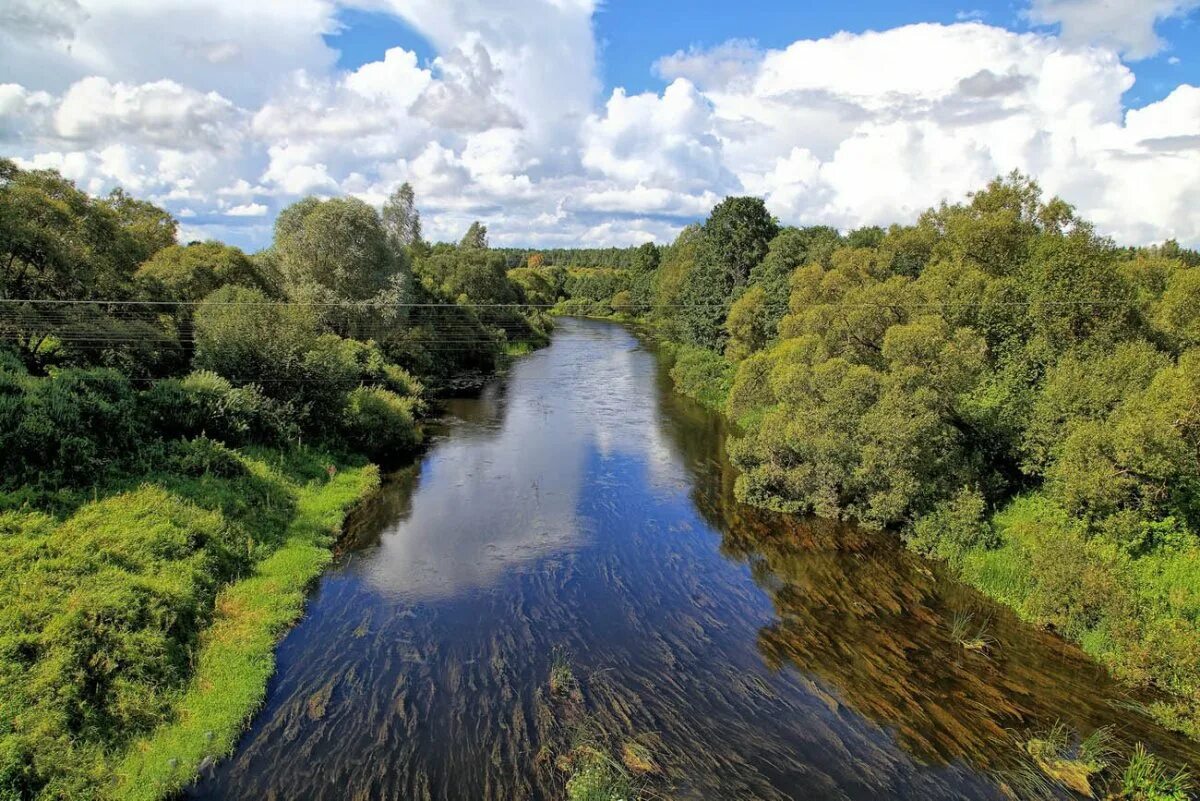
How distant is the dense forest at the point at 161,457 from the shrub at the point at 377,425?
128mm

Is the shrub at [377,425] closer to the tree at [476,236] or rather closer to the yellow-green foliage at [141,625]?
the yellow-green foliage at [141,625]

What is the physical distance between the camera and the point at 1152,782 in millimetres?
14688

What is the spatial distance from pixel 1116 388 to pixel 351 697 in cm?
2719

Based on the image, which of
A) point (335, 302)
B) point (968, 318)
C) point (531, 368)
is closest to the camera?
point (968, 318)

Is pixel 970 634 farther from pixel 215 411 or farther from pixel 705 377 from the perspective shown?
pixel 705 377

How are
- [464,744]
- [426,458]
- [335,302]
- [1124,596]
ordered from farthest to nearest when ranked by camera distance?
[335,302]
[426,458]
[1124,596]
[464,744]

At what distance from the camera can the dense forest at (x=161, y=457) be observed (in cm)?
1522

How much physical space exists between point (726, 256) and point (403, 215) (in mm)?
36520

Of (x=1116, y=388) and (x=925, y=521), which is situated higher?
(x=1116, y=388)

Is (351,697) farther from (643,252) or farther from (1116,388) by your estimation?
(643,252)

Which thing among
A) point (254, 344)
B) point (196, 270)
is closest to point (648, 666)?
point (254, 344)

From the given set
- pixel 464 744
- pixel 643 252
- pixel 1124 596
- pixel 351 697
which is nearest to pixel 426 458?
pixel 351 697

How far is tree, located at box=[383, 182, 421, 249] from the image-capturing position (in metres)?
73.2

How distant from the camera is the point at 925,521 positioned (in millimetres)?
26734
